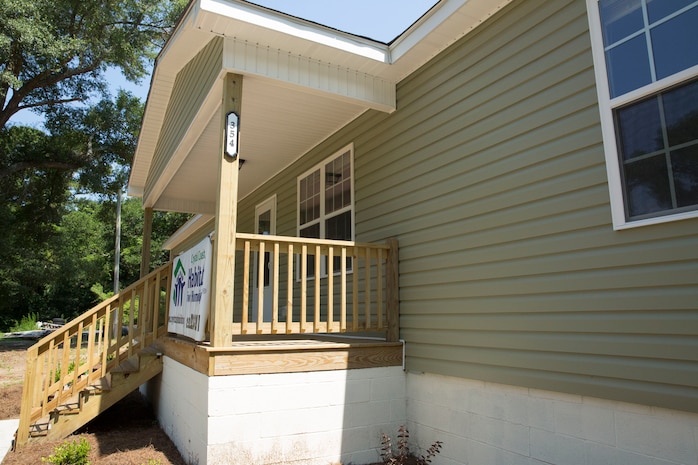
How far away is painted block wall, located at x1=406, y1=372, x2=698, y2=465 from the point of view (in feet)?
9.00

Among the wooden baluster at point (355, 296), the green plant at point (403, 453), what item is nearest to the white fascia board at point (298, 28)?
the wooden baluster at point (355, 296)

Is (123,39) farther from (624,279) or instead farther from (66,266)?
(624,279)

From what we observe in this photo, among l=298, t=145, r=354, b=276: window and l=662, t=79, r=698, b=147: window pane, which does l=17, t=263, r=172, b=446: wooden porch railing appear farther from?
l=662, t=79, r=698, b=147: window pane

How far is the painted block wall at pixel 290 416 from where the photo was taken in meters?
3.92

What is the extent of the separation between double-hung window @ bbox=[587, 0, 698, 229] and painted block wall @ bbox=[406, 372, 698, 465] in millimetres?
1156

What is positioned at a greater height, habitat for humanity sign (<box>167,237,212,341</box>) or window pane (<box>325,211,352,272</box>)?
window pane (<box>325,211,352,272</box>)

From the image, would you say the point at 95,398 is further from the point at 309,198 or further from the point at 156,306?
the point at 309,198

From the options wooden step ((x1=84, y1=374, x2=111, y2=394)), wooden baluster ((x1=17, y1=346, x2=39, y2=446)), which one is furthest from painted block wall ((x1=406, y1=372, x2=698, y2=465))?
wooden baluster ((x1=17, y1=346, x2=39, y2=446))

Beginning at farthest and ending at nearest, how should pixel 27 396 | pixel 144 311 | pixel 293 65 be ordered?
pixel 144 311
pixel 27 396
pixel 293 65

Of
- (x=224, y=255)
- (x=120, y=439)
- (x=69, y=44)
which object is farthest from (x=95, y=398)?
(x=69, y=44)

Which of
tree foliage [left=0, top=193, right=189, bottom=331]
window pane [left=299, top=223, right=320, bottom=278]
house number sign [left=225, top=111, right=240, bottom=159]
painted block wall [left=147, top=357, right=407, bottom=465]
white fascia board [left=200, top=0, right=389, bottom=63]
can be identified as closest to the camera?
painted block wall [left=147, top=357, right=407, bottom=465]

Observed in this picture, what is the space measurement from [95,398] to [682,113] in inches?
239

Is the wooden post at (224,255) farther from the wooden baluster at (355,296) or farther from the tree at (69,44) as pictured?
the tree at (69,44)

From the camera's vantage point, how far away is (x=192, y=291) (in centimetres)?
500
